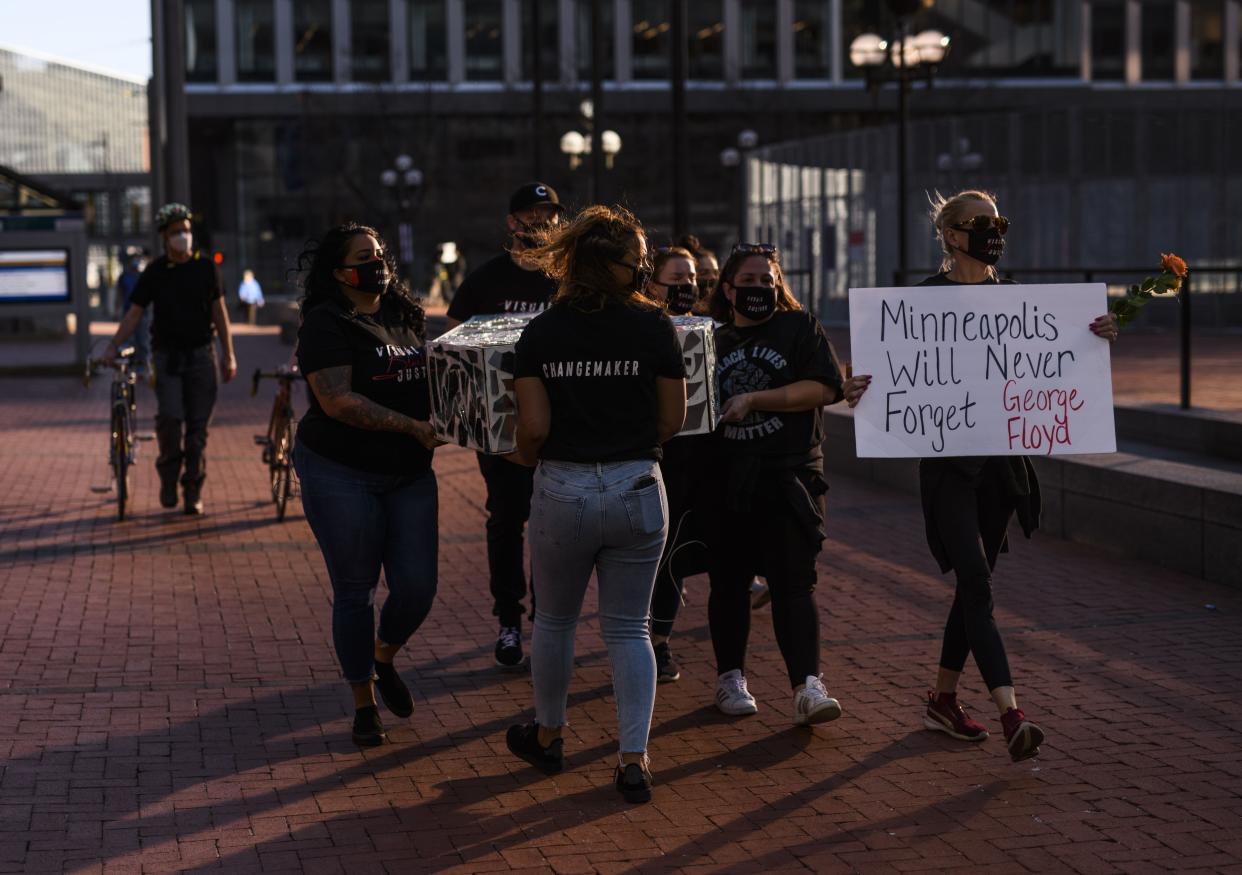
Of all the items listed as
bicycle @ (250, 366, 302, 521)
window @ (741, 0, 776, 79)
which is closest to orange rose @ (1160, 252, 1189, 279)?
bicycle @ (250, 366, 302, 521)

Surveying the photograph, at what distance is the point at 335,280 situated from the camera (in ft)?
20.3

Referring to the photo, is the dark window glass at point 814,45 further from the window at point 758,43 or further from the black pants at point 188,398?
the black pants at point 188,398

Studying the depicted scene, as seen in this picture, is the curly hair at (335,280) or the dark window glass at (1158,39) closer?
the curly hair at (335,280)

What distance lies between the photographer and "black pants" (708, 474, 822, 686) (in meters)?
6.48

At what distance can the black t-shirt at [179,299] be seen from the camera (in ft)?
38.2

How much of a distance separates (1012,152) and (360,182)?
124 feet

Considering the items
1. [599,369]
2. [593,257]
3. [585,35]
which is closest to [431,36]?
[585,35]

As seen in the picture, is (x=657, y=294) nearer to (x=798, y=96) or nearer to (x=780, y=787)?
(x=780, y=787)

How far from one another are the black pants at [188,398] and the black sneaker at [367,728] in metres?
5.82

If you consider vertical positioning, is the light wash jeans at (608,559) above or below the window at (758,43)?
below

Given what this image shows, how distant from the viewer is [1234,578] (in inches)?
352

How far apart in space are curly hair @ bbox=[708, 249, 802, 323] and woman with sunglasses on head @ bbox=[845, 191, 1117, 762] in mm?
373

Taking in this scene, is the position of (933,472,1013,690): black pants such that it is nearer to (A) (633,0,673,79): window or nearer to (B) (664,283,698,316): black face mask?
(B) (664,283,698,316): black face mask

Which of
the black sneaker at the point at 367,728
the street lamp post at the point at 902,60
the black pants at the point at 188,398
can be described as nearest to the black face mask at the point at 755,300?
the black sneaker at the point at 367,728
